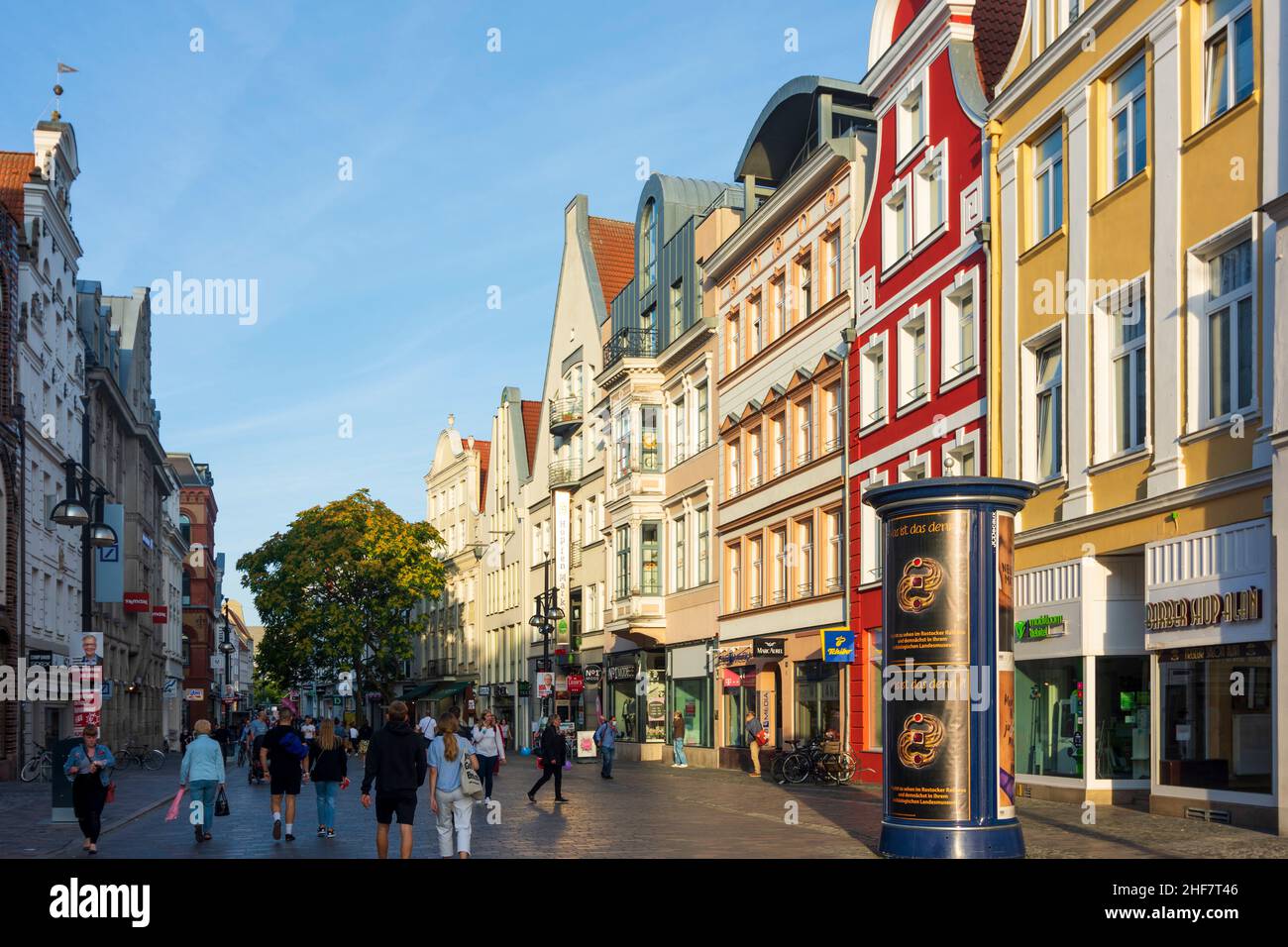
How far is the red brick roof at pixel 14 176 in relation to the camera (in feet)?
146

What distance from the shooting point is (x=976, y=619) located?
1585 centimetres

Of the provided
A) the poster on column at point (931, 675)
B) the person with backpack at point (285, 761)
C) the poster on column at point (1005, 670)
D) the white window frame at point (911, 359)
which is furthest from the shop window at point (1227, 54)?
the person with backpack at point (285, 761)

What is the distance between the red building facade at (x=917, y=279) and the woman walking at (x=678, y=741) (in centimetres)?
1237

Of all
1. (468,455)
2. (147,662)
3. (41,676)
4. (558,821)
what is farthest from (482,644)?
(558,821)

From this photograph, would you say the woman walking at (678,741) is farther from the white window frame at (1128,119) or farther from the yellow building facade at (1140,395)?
the white window frame at (1128,119)

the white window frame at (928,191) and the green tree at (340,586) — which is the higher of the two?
the white window frame at (928,191)

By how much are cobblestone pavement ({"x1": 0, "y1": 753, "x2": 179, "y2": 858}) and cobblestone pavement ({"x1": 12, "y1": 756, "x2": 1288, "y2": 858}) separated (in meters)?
0.29

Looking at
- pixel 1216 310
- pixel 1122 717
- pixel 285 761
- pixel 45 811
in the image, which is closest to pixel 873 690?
pixel 1122 717

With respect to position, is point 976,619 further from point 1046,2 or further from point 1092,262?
point 1046,2

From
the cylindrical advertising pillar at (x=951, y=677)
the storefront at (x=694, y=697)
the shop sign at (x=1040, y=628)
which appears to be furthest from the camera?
the storefront at (x=694, y=697)

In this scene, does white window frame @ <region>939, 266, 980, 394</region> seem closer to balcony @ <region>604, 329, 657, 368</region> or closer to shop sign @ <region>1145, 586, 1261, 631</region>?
shop sign @ <region>1145, 586, 1261, 631</region>

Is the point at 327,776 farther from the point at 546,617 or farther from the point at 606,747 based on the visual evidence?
the point at 546,617

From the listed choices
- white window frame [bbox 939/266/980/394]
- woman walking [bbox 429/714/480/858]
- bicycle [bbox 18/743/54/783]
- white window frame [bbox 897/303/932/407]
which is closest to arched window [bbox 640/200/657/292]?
white window frame [bbox 897/303/932/407]

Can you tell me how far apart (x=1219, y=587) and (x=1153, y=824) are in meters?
3.21
